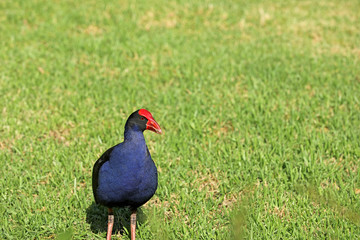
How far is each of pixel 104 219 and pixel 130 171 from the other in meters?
1.24

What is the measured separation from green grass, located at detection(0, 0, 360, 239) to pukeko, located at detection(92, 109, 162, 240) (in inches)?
22.6

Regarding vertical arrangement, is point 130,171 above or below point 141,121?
below

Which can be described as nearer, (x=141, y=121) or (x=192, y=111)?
(x=141, y=121)

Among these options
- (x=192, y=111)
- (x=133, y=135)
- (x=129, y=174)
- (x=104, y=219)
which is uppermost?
(x=133, y=135)

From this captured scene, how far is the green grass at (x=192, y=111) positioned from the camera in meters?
5.06

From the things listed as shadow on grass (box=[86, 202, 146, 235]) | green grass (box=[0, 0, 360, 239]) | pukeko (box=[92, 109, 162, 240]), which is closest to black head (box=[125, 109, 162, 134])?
pukeko (box=[92, 109, 162, 240])

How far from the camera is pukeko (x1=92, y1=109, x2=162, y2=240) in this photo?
4.15 metres

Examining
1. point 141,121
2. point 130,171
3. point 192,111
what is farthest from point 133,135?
point 192,111

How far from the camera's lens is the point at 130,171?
4.14 m

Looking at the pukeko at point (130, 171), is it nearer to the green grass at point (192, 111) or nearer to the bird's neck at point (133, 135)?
the bird's neck at point (133, 135)

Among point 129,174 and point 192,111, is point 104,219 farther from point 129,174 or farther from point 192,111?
point 192,111

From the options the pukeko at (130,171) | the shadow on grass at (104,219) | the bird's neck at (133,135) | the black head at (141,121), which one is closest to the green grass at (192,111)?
the shadow on grass at (104,219)

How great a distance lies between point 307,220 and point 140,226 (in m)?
1.80

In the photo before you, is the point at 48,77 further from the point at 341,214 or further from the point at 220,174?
Result: the point at 341,214
